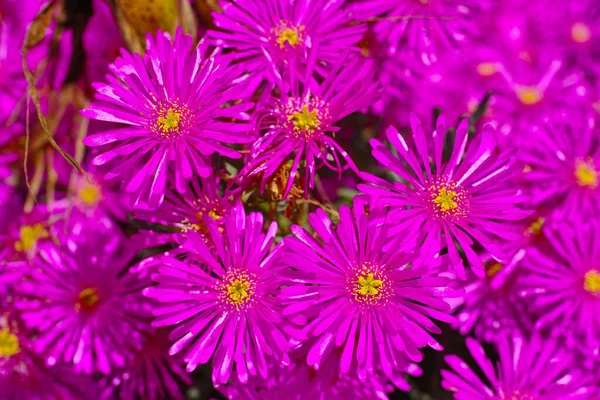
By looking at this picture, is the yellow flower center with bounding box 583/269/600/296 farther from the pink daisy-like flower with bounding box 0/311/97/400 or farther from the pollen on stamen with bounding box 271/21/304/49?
the pink daisy-like flower with bounding box 0/311/97/400

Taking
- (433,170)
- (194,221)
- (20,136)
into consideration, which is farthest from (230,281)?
(20,136)

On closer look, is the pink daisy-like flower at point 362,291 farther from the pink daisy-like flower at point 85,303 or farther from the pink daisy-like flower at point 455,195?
the pink daisy-like flower at point 85,303

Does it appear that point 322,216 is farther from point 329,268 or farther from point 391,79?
point 391,79

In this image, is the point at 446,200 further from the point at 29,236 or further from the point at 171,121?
the point at 29,236

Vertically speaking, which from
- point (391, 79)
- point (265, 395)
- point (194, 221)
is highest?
point (391, 79)

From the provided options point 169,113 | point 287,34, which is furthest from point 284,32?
point 169,113

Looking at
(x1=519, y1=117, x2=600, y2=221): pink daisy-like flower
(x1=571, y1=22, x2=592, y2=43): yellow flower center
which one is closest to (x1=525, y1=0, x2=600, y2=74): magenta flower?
(x1=571, y1=22, x2=592, y2=43): yellow flower center
